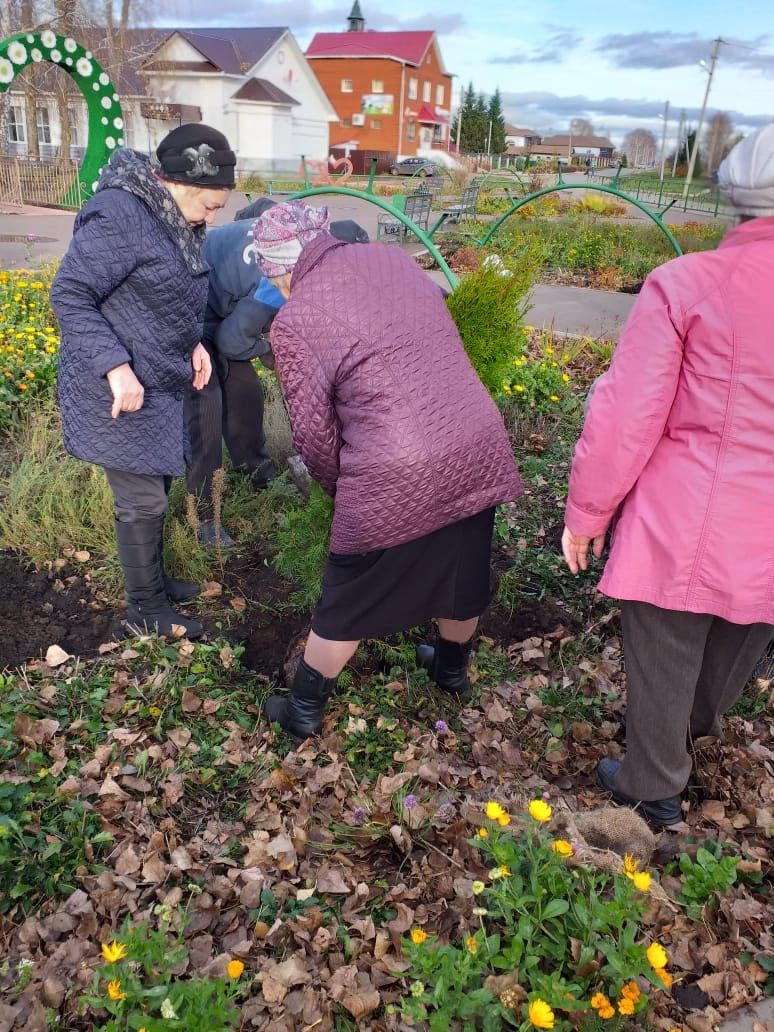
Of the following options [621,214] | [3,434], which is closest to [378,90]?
[621,214]

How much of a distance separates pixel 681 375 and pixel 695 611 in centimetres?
56

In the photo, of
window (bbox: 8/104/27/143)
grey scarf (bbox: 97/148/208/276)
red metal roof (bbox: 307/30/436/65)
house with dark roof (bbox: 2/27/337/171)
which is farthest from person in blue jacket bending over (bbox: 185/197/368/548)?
red metal roof (bbox: 307/30/436/65)

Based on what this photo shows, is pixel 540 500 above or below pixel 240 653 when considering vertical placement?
above

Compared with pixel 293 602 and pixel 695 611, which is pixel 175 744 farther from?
pixel 695 611

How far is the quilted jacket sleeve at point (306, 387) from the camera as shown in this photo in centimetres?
201

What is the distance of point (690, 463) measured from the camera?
180cm

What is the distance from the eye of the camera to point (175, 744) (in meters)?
2.57

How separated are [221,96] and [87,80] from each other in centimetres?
3436

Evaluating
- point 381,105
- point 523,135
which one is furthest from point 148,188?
point 523,135

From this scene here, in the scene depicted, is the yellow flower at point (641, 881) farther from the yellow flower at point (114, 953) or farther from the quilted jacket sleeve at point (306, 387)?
the quilted jacket sleeve at point (306, 387)

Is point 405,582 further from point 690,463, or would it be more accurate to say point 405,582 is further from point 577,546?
point 690,463

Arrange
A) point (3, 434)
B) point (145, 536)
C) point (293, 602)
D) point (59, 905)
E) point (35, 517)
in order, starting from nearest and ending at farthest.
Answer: point (59, 905), point (145, 536), point (293, 602), point (35, 517), point (3, 434)

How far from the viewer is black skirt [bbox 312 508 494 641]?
2.26m

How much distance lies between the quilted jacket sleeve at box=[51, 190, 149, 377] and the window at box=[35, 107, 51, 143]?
125ft
